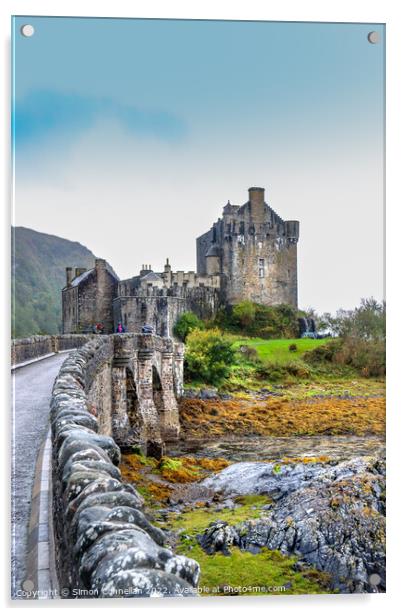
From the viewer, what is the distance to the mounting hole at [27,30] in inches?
240

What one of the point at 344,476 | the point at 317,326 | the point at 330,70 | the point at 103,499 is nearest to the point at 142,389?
the point at 317,326

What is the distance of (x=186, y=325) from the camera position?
562 inches

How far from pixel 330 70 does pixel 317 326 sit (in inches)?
155

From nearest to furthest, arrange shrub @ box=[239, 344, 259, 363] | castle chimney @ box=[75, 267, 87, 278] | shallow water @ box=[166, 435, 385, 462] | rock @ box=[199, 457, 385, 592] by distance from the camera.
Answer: rock @ box=[199, 457, 385, 592] < shallow water @ box=[166, 435, 385, 462] < castle chimney @ box=[75, 267, 87, 278] < shrub @ box=[239, 344, 259, 363]

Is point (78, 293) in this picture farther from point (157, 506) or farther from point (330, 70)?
point (330, 70)

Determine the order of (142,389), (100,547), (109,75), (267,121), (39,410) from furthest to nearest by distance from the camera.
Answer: (142,389) < (267,121) < (109,75) < (39,410) < (100,547)

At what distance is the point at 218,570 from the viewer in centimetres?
638

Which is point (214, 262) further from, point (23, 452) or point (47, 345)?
point (23, 452)

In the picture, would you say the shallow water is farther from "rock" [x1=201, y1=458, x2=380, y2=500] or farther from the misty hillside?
the misty hillside

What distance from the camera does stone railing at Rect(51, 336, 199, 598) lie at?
8.00 ft

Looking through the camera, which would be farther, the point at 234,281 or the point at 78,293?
the point at 234,281

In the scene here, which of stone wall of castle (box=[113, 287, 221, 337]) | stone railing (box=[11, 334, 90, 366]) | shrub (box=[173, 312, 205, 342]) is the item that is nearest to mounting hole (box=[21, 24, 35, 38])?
stone railing (box=[11, 334, 90, 366])

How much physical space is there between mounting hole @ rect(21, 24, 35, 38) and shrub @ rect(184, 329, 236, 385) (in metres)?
6.59

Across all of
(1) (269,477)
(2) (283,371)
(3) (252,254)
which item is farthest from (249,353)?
(3) (252,254)
